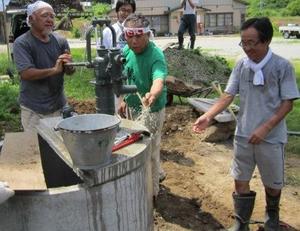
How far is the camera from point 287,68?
3.65 metres

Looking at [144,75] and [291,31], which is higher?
[144,75]

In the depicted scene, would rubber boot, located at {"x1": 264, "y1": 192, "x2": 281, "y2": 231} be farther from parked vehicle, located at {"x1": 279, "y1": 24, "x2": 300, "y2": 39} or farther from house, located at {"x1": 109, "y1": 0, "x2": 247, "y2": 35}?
house, located at {"x1": 109, "y1": 0, "x2": 247, "y2": 35}

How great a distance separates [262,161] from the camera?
388 centimetres

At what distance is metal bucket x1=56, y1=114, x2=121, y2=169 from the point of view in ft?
8.09

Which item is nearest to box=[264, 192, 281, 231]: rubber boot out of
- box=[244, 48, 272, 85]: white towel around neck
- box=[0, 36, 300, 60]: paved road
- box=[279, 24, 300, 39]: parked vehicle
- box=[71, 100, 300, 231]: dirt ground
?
box=[71, 100, 300, 231]: dirt ground

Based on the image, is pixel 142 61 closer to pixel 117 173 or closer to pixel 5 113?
pixel 117 173

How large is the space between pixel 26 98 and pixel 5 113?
3785mm

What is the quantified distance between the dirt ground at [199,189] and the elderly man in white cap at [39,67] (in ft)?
4.46

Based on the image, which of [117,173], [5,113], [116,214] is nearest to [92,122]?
[117,173]

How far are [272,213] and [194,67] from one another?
7.17 m

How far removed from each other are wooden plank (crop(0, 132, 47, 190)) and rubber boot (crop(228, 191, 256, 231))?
5.46ft

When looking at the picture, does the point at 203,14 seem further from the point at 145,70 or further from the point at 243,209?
the point at 243,209

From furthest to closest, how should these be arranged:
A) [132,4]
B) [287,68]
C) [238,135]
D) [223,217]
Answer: [132,4], [223,217], [238,135], [287,68]

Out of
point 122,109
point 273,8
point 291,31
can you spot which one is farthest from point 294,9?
point 122,109
